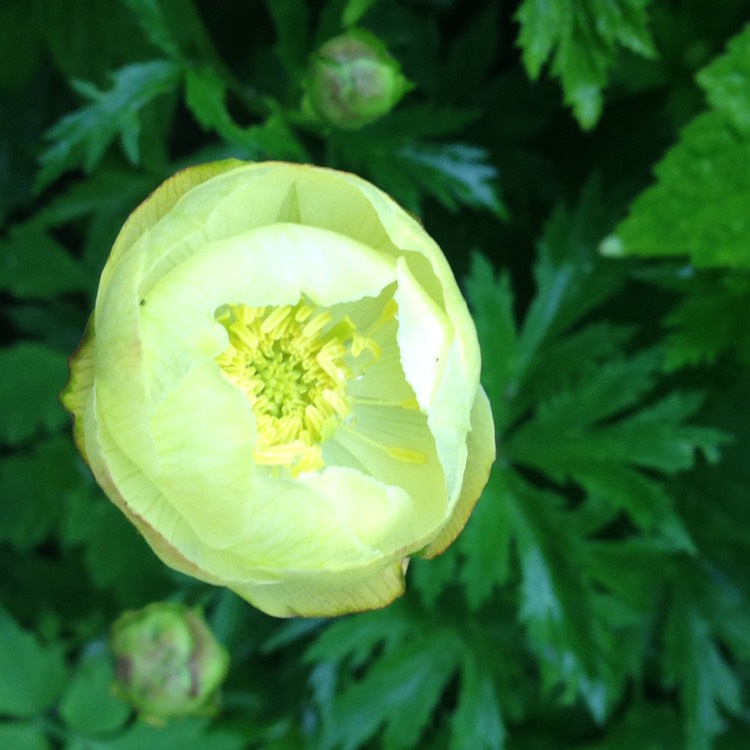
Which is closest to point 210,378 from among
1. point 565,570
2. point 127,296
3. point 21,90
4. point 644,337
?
point 127,296

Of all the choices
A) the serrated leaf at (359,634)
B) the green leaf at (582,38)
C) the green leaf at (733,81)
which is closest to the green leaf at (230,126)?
the green leaf at (582,38)

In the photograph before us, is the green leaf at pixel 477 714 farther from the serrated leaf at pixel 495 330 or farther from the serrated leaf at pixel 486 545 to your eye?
the serrated leaf at pixel 495 330

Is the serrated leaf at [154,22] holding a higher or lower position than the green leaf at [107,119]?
higher

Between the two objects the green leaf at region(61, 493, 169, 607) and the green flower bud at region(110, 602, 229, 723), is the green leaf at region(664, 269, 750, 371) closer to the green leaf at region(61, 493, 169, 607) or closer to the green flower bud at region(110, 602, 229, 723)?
the green flower bud at region(110, 602, 229, 723)

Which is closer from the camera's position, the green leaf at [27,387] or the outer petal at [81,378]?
the outer petal at [81,378]

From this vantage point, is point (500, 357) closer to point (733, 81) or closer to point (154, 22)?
point (733, 81)

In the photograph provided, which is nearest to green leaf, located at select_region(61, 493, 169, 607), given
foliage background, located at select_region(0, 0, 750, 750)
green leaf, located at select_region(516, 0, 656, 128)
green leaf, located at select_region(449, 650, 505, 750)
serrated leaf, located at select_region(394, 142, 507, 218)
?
foliage background, located at select_region(0, 0, 750, 750)

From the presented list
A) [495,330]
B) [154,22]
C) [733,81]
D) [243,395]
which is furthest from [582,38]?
[243,395]
